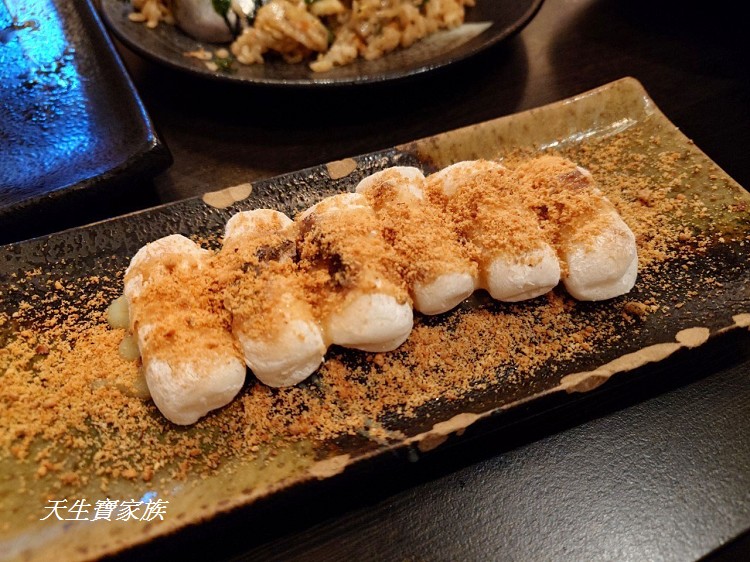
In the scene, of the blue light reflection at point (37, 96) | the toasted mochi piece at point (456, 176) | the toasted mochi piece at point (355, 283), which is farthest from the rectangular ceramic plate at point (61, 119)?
the toasted mochi piece at point (456, 176)

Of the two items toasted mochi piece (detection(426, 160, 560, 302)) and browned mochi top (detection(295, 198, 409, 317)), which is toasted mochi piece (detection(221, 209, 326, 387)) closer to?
browned mochi top (detection(295, 198, 409, 317))

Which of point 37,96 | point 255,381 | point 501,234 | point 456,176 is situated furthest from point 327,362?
point 37,96

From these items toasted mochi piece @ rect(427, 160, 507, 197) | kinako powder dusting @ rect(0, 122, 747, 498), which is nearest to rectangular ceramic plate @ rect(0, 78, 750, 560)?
kinako powder dusting @ rect(0, 122, 747, 498)

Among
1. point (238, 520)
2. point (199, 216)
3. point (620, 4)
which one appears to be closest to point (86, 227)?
point (199, 216)

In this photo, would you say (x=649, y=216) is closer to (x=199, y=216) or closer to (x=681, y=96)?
(x=681, y=96)

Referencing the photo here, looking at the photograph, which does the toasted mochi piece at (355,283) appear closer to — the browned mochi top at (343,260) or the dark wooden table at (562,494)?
the browned mochi top at (343,260)
